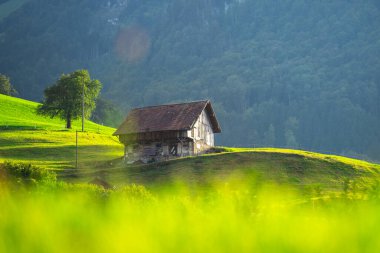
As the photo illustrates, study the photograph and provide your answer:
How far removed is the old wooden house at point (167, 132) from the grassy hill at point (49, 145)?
557 cm

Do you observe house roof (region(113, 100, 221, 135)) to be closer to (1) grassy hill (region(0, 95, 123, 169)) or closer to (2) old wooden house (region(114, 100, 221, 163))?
(2) old wooden house (region(114, 100, 221, 163))

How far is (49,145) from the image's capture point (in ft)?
283

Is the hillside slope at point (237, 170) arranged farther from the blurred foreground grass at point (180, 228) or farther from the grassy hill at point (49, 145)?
the blurred foreground grass at point (180, 228)

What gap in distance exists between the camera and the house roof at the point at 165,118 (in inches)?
2848

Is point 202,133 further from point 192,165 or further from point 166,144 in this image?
point 192,165

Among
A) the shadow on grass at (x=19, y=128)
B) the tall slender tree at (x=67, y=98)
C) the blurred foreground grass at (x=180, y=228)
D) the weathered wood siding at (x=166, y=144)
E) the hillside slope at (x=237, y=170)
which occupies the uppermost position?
the tall slender tree at (x=67, y=98)

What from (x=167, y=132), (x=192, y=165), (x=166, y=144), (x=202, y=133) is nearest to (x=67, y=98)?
(x=202, y=133)

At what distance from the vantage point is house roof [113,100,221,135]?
72.3 metres

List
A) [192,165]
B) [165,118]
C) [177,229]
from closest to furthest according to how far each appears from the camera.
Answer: [177,229]
[192,165]
[165,118]

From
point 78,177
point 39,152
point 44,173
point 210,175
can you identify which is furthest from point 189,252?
point 39,152

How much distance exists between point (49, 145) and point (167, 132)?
24075 millimetres

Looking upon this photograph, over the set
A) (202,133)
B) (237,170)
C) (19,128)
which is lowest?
(237,170)

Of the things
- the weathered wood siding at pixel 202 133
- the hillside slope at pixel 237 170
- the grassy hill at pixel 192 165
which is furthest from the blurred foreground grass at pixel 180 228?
the weathered wood siding at pixel 202 133

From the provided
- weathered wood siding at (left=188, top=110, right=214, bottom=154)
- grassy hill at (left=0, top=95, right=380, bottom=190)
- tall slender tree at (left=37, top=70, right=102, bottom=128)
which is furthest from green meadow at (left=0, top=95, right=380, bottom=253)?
tall slender tree at (left=37, top=70, right=102, bottom=128)
